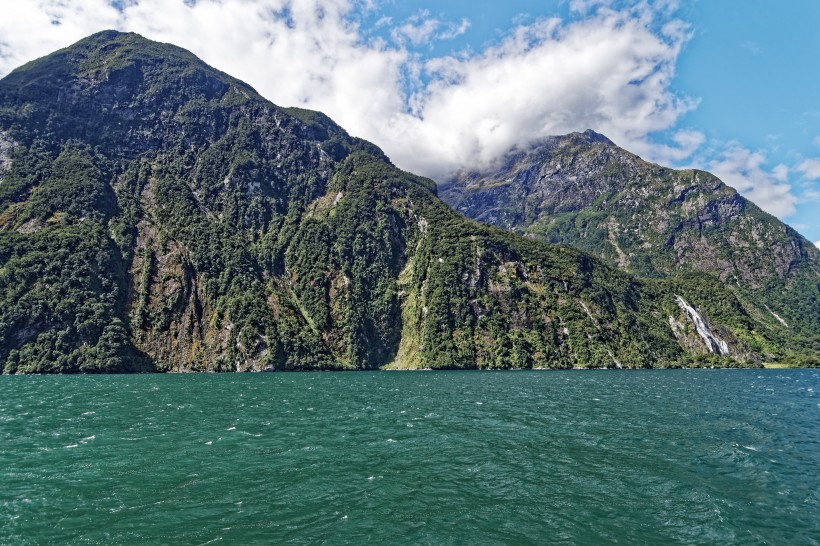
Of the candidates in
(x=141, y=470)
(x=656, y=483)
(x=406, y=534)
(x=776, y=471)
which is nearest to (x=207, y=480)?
(x=141, y=470)

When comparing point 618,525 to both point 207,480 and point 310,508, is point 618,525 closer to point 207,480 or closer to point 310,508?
point 310,508

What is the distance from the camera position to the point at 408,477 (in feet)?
123

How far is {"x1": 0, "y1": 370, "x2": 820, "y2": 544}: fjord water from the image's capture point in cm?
2723

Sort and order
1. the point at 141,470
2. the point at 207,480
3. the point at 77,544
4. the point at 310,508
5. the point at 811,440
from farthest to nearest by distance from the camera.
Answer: the point at 811,440
the point at 141,470
the point at 207,480
the point at 310,508
the point at 77,544

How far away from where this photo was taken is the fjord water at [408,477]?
89.3 feet

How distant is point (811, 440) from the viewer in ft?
175

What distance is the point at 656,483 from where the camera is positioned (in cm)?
3628

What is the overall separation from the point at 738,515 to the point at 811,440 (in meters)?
34.3

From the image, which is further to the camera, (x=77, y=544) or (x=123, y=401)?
(x=123, y=401)

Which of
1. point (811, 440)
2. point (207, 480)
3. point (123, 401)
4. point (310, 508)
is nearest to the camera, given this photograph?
point (310, 508)

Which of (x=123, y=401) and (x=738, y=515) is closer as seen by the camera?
(x=738, y=515)

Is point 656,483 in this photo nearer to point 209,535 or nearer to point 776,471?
point 776,471

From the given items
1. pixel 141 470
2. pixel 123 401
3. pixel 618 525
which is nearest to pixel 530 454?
pixel 618 525

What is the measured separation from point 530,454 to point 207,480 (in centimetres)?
2935
